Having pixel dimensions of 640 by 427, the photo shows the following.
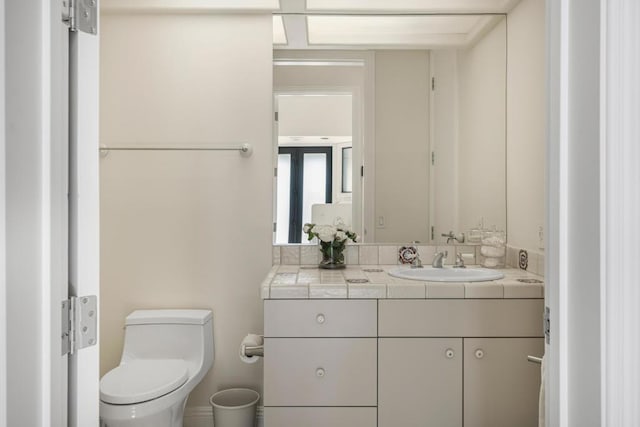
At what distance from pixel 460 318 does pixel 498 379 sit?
303mm

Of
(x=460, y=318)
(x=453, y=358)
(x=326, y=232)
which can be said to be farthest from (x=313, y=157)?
(x=453, y=358)

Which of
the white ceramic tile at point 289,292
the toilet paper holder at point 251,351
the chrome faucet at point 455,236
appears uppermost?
the chrome faucet at point 455,236

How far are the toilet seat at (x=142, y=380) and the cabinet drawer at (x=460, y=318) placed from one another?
90cm

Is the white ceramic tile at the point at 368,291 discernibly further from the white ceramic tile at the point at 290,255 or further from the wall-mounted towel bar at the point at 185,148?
the wall-mounted towel bar at the point at 185,148

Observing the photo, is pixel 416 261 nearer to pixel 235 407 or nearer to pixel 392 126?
pixel 392 126

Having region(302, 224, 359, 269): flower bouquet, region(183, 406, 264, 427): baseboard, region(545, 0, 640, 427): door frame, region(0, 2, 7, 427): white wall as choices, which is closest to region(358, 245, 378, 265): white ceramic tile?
region(302, 224, 359, 269): flower bouquet

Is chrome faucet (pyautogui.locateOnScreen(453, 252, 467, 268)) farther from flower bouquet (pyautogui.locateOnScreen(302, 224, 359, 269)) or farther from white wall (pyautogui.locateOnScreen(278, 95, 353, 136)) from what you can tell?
white wall (pyautogui.locateOnScreen(278, 95, 353, 136))

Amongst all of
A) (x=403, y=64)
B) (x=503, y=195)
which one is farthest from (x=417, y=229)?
(x=403, y=64)

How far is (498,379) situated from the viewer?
6.02 ft

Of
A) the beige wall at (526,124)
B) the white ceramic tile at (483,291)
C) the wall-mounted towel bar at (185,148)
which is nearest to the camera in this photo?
the white ceramic tile at (483,291)

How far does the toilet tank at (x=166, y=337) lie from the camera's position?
7.19 ft

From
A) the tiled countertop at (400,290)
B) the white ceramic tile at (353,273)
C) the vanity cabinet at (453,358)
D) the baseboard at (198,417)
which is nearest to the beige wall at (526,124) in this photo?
the tiled countertop at (400,290)

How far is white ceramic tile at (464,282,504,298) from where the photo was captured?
5.95 ft

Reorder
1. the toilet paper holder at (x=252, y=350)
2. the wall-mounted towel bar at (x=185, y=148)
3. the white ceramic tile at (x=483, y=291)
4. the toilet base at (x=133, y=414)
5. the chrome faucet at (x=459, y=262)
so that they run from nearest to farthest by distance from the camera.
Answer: the toilet base at (x=133, y=414)
the white ceramic tile at (x=483, y=291)
the toilet paper holder at (x=252, y=350)
the chrome faucet at (x=459, y=262)
the wall-mounted towel bar at (x=185, y=148)
